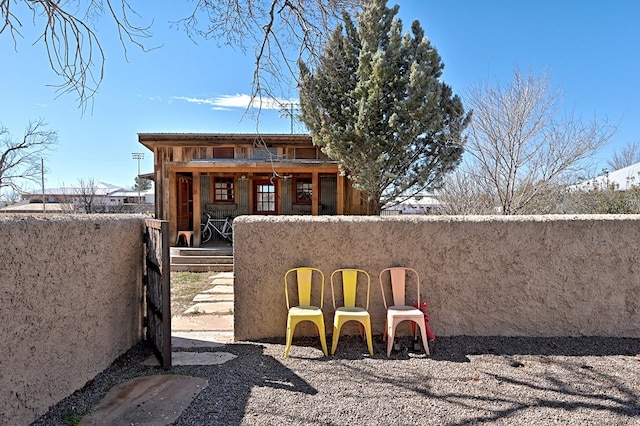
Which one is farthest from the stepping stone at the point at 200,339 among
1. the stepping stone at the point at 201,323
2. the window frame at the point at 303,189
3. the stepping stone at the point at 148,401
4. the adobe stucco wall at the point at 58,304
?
the window frame at the point at 303,189

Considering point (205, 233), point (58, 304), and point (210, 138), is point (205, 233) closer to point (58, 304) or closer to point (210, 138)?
point (210, 138)

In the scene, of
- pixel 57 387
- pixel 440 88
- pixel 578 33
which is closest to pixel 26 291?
pixel 57 387

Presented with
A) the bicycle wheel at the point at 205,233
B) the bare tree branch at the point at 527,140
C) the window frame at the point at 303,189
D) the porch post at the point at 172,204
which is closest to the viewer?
the bare tree branch at the point at 527,140

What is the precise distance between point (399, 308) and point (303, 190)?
929 cm

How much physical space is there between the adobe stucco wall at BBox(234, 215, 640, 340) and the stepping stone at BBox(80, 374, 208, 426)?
122cm

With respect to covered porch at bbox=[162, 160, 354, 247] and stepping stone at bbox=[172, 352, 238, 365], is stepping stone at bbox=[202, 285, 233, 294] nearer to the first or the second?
stepping stone at bbox=[172, 352, 238, 365]

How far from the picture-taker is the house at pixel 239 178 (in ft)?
37.1

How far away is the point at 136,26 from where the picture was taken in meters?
3.45

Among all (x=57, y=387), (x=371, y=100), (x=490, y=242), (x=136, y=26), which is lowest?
(x=57, y=387)

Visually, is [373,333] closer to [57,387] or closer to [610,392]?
[610,392]

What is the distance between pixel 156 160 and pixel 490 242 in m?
11.3

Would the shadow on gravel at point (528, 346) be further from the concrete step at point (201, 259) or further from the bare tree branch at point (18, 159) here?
the bare tree branch at point (18, 159)

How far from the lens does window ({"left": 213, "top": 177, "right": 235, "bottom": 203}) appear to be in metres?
13.3

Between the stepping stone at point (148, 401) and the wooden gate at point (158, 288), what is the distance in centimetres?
33
